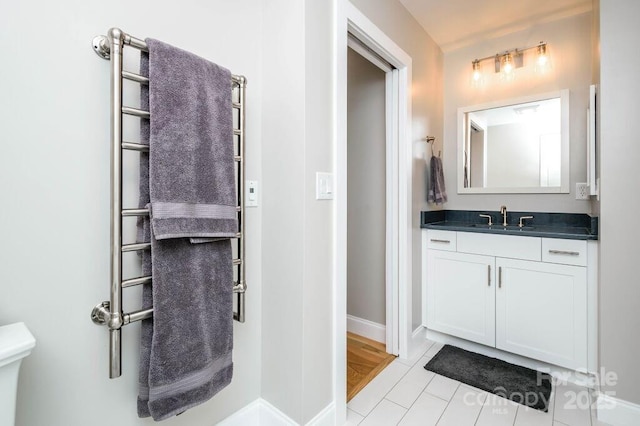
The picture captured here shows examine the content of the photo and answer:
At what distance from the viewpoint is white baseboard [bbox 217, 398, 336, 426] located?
4.51ft

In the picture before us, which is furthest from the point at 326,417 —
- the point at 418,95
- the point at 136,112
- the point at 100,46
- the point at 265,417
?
the point at 418,95

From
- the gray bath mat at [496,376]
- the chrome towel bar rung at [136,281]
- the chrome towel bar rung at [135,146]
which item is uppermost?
the chrome towel bar rung at [135,146]

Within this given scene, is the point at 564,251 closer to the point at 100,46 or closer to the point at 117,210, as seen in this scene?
the point at 117,210

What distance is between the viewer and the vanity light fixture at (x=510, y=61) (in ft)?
7.40

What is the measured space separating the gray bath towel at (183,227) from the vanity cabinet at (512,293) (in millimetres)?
1716

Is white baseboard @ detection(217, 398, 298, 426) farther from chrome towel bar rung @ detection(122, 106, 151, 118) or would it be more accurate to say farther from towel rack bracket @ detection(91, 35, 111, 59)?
towel rack bracket @ detection(91, 35, 111, 59)

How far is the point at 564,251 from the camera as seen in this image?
5.91ft

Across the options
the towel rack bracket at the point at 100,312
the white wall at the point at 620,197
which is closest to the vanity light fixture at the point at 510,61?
the white wall at the point at 620,197

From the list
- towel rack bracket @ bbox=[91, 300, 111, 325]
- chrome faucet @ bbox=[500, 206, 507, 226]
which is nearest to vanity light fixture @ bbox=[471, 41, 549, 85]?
chrome faucet @ bbox=[500, 206, 507, 226]

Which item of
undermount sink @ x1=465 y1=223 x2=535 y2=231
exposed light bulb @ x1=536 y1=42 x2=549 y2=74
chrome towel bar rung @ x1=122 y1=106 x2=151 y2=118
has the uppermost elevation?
exposed light bulb @ x1=536 y1=42 x2=549 y2=74

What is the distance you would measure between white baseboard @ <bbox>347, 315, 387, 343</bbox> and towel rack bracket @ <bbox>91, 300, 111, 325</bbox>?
1.98 metres

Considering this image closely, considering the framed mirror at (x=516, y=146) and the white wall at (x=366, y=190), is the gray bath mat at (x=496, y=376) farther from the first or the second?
the framed mirror at (x=516, y=146)

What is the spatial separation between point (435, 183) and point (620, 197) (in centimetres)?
109

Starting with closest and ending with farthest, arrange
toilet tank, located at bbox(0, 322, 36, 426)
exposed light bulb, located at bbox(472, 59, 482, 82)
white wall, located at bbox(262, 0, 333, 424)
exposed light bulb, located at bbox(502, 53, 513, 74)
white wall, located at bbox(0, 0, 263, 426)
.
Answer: toilet tank, located at bbox(0, 322, 36, 426) < white wall, located at bbox(0, 0, 263, 426) < white wall, located at bbox(262, 0, 333, 424) < exposed light bulb, located at bbox(502, 53, 513, 74) < exposed light bulb, located at bbox(472, 59, 482, 82)
